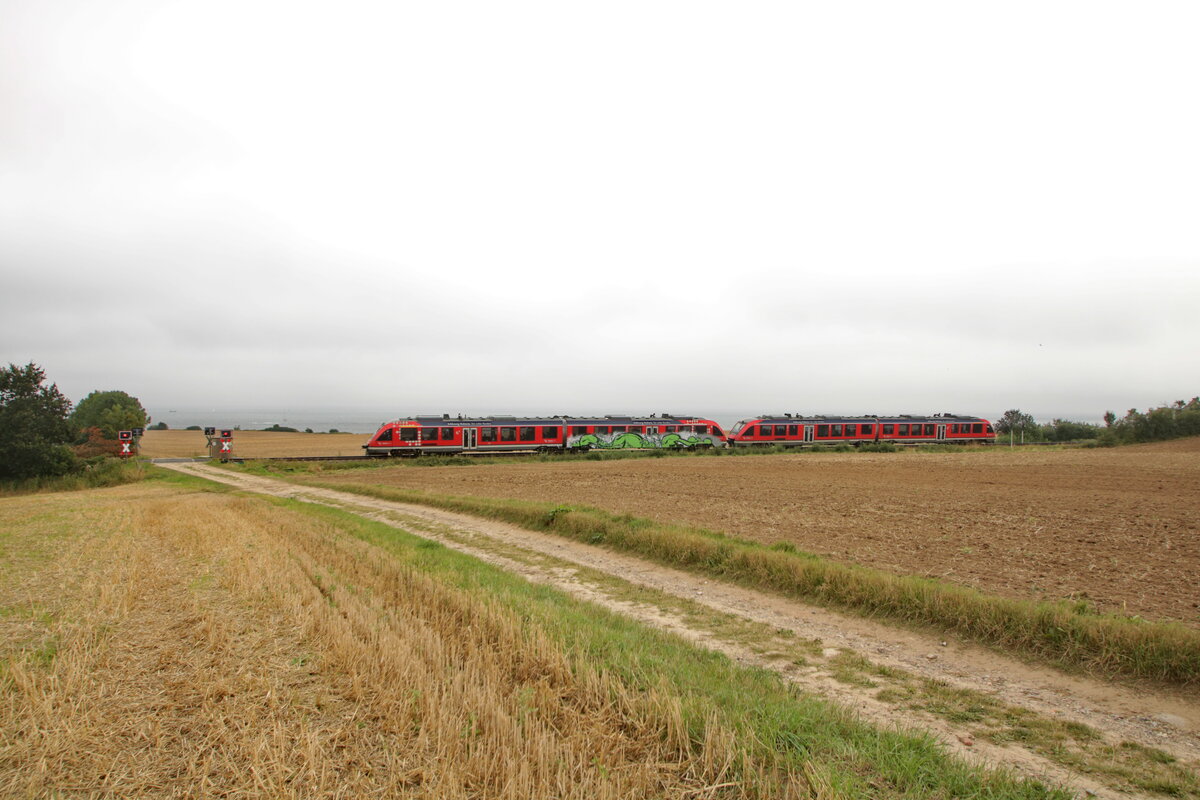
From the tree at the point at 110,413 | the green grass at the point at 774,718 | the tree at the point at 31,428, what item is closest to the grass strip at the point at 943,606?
the green grass at the point at 774,718

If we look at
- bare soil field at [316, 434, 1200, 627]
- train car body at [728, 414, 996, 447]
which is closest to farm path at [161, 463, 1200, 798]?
bare soil field at [316, 434, 1200, 627]

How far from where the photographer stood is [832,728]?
4695 mm

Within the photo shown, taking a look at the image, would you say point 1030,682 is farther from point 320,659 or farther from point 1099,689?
point 320,659

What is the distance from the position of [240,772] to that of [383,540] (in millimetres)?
11101

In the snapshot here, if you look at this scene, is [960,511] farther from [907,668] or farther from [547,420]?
[547,420]

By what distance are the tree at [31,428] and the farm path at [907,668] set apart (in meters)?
39.9

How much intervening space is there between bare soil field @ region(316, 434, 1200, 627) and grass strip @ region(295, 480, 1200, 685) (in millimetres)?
1334

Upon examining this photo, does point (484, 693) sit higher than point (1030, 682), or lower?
higher

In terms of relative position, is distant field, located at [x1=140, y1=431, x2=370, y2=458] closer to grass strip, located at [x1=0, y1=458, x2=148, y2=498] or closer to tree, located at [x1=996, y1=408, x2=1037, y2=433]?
grass strip, located at [x1=0, y1=458, x2=148, y2=498]

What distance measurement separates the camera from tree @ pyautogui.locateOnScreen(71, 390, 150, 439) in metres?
90.8

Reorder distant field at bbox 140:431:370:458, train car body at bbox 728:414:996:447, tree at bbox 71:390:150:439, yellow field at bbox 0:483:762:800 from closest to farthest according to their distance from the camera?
1. yellow field at bbox 0:483:762:800
2. train car body at bbox 728:414:996:447
3. distant field at bbox 140:431:370:458
4. tree at bbox 71:390:150:439

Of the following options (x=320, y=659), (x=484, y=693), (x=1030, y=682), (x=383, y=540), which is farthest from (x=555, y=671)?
(x=383, y=540)

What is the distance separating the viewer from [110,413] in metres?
94.7

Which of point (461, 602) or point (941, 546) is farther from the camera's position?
point (941, 546)
